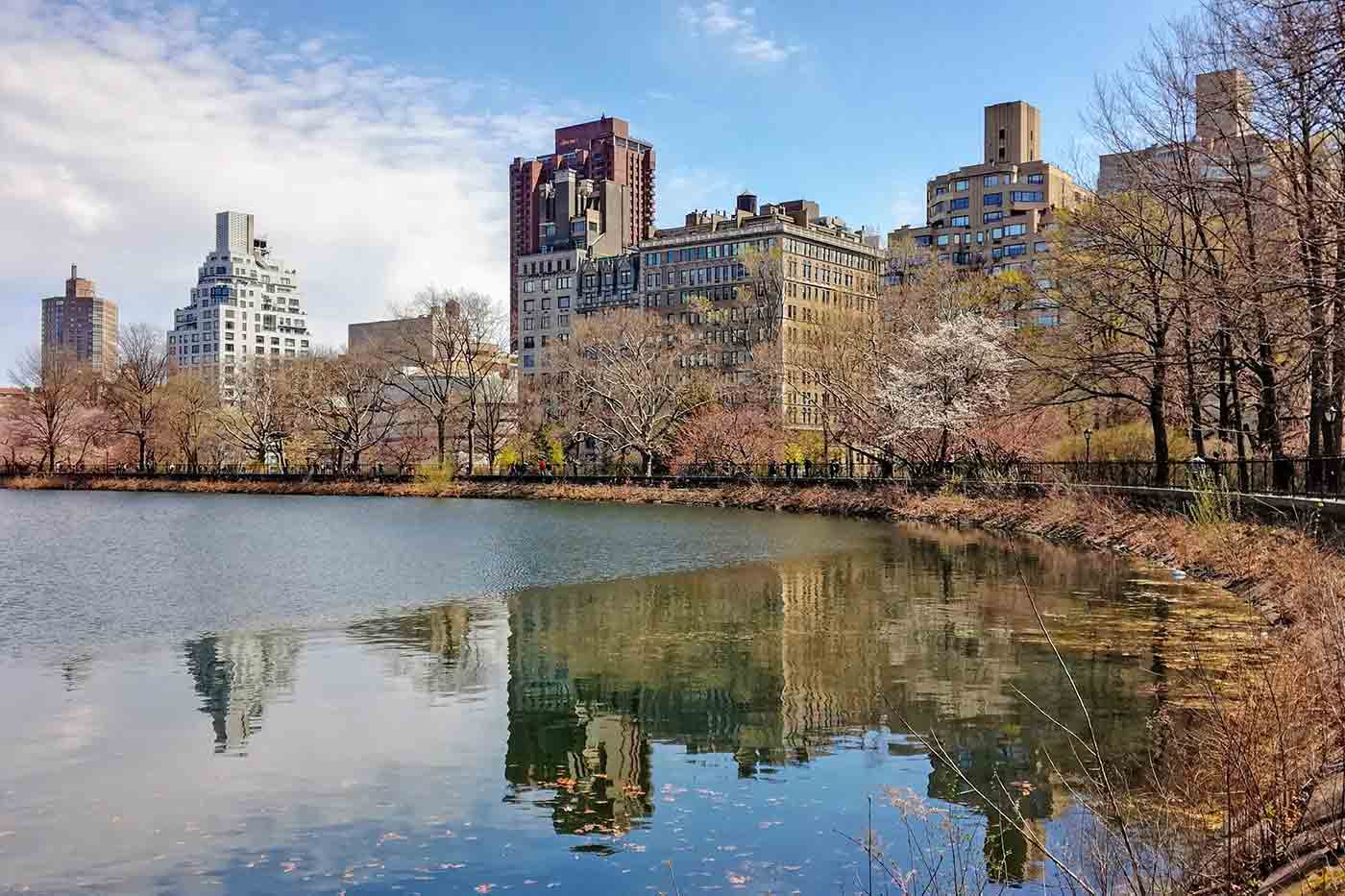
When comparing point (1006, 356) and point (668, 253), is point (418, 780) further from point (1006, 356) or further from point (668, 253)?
point (668, 253)

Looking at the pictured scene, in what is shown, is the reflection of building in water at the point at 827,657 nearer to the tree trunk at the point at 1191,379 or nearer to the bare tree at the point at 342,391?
the tree trunk at the point at 1191,379

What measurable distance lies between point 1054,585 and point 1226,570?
12.1 ft

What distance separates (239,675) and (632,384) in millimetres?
65762

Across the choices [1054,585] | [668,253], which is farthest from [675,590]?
[668,253]

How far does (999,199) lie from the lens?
5694 inches

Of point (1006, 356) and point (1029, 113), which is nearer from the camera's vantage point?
point (1006, 356)

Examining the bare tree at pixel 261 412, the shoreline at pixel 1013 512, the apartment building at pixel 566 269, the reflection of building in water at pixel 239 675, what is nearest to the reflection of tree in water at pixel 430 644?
the reflection of building in water at pixel 239 675

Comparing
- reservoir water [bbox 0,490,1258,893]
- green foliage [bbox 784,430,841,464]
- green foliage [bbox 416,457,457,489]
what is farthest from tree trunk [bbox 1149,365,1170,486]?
green foliage [bbox 416,457,457,489]

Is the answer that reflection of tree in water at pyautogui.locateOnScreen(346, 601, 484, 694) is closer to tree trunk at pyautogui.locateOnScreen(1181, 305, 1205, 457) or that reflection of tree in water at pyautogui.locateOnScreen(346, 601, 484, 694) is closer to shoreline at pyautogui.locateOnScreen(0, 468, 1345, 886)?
shoreline at pyautogui.locateOnScreen(0, 468, 1345, 886)

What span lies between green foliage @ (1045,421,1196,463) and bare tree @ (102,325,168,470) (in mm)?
83946

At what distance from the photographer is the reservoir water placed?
33.0ft

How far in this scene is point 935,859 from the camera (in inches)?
386

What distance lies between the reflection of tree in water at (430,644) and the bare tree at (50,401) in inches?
4021

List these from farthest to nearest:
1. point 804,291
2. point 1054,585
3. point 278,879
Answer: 1. point 804,291
2. point 1054,585
3. point 278,879
